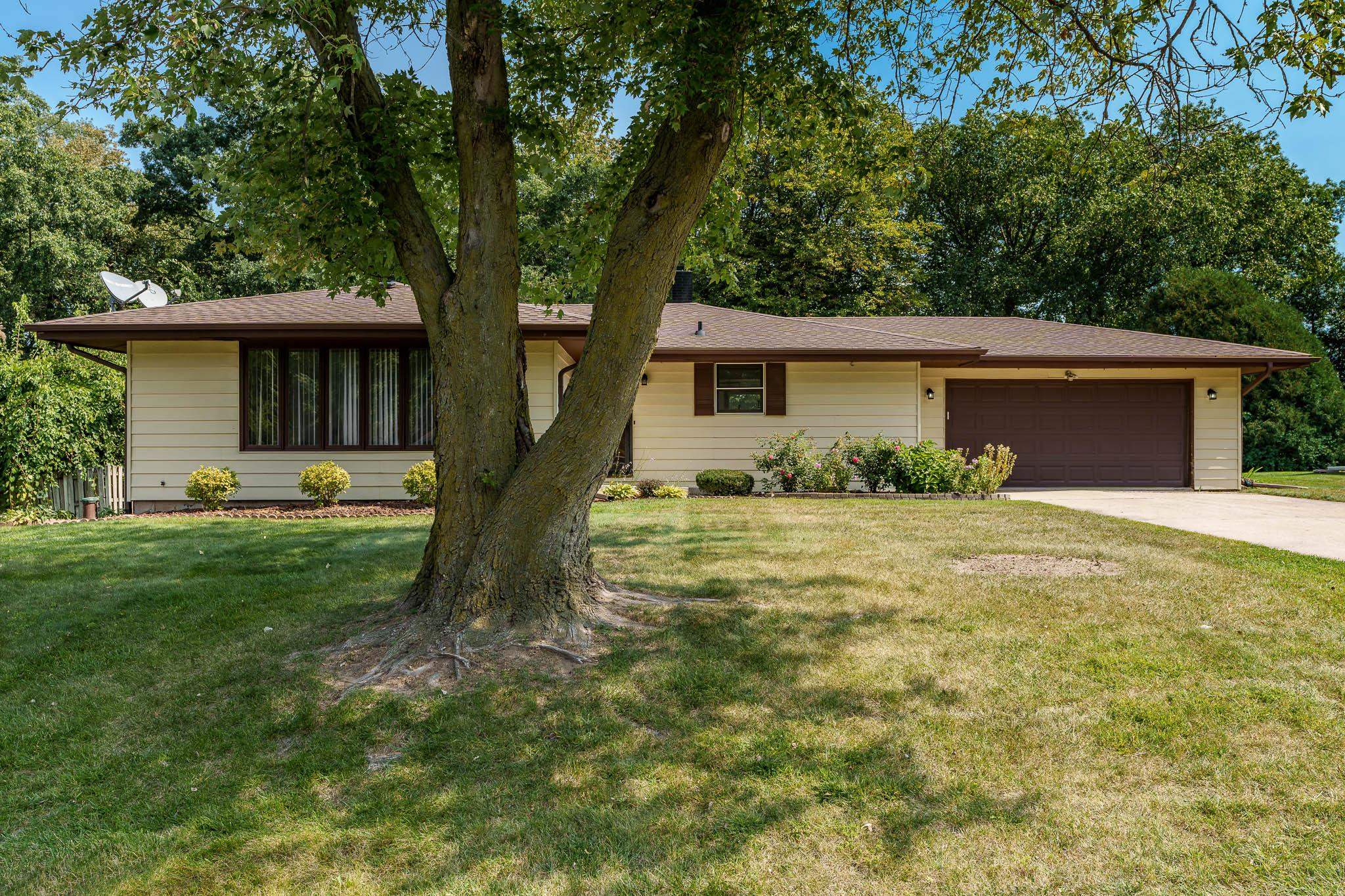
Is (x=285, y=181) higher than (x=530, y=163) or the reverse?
the reverse

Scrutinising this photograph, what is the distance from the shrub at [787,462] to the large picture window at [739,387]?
2.90ft

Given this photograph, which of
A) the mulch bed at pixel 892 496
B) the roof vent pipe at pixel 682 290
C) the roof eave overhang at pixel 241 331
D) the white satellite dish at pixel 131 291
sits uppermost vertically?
the roof vent pipe at pixel 682 290

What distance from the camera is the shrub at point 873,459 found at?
11.8 m

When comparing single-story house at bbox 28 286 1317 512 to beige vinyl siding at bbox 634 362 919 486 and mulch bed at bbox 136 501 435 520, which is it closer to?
beige vinyl siding at bbox 634 362 919 486

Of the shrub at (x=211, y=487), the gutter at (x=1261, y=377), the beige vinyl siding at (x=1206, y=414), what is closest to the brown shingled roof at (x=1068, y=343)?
the gutter at (x=1261, y=377)

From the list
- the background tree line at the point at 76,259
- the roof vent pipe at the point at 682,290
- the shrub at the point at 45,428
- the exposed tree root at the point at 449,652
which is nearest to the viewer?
the exposed tree root at the point at 449,652

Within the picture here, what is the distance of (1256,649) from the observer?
3.99 meters

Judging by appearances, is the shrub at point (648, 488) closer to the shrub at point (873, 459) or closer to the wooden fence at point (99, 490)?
the shrub at point (873, 459)

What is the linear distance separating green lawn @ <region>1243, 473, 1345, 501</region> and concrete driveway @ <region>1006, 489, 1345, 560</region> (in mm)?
451

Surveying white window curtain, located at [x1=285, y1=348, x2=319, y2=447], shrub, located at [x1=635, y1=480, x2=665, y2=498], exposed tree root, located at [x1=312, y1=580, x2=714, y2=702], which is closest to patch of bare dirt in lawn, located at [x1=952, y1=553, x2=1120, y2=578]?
exposed tree root, located at [x1=312, y1=580, x2=714, y2=702]

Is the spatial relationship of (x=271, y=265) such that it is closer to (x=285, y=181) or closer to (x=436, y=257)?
(x=285, y=181)

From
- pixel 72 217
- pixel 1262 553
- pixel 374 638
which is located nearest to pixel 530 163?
pixel 374 638

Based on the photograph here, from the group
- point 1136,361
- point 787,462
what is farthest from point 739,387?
point 1136,361

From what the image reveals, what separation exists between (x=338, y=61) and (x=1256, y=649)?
595 cm
